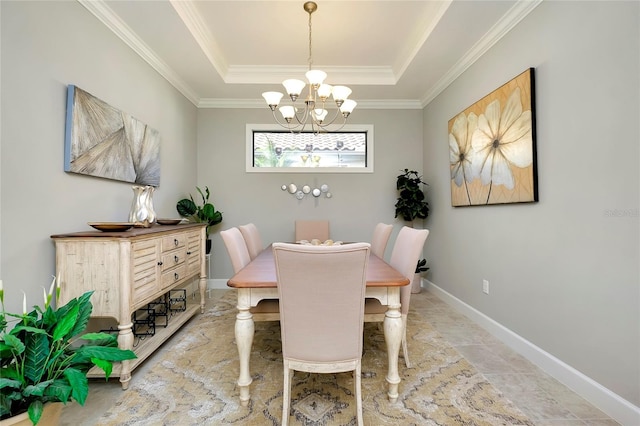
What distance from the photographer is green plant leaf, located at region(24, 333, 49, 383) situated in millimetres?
1155

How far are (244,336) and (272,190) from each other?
2.78 metres

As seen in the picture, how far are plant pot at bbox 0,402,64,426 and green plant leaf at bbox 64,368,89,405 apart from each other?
0.14 m

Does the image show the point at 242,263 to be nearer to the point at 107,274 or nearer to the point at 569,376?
the point at 107,274

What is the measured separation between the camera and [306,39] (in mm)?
2939

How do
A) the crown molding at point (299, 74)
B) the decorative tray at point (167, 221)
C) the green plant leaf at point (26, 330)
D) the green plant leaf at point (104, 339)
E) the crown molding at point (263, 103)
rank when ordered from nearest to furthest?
1. the green plant leaf at point (26, 330)
2. the green plant leaf at point (104, 339)
3. the decorative tray at point (167, 221)
4. the crown molding at point (299, 74)
5. the crown molding at point (263, 103)

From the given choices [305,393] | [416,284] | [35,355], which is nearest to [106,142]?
[35,355]

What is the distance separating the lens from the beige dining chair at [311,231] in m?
3.60

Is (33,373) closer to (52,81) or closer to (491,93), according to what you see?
(52,81)

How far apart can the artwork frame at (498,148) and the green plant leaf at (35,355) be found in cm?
291

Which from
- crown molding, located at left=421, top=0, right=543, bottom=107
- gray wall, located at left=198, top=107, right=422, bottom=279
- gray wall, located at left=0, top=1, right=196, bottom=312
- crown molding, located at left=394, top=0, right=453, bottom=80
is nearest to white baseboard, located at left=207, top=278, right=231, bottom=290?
gray wall, located at left=198, top=107, right=422, bottom=279

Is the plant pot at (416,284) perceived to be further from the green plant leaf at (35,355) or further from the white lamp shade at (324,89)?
the green plant leaf at (35,355)

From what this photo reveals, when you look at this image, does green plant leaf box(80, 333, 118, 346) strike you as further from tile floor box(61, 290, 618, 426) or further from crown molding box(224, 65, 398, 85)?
crown molding box(224, 65, 398, 85)

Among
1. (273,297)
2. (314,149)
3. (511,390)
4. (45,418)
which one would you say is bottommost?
(511,390)

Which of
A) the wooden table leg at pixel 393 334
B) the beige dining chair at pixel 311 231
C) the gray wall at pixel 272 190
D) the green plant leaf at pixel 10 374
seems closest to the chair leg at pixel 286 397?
the wooden table leg at pixel 393 334
